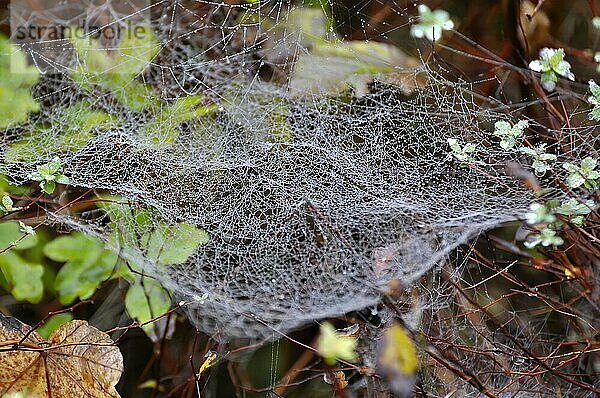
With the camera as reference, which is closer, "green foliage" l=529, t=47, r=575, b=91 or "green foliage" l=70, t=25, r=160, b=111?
"green foliage" l=529, t=47, r=575, b=91

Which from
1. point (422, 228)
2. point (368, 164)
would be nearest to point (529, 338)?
point (422, 228)

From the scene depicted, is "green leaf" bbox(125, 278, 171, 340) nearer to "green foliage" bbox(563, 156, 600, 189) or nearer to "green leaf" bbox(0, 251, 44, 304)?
"green leaf" bbox(0, 251, 44, 304)

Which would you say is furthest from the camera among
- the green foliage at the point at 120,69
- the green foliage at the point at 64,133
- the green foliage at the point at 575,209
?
the green foliage at the point at 120,69

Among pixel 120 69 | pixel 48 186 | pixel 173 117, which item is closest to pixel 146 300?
pixel 48 186

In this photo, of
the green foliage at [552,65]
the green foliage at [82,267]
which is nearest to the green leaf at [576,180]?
the green foliage at [552,65]

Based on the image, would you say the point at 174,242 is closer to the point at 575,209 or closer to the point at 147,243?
the point at 147,243

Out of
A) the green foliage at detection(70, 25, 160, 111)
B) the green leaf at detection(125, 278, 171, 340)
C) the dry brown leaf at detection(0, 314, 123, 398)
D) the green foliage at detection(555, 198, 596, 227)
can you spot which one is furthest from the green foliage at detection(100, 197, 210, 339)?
the green foliage at detection(555, 198, 596, 227)

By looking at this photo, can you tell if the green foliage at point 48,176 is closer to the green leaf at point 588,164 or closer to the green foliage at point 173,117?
the green foliage at point 173,117
